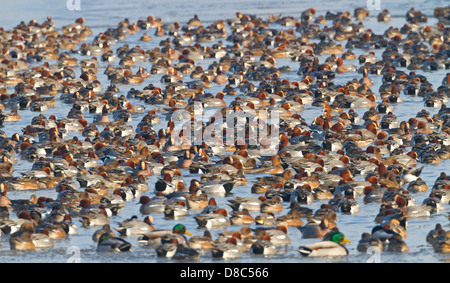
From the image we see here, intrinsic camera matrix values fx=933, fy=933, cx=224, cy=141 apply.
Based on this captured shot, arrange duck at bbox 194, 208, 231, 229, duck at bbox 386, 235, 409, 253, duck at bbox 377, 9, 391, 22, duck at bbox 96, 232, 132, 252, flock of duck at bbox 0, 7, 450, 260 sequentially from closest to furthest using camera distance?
duck at bbox 386, 235, 409, 253 → duck at bbox 96, 232, 132, 252 → flock of duck at bbox 0, 7, 450, 260 → duck at bbox 194, 208, 231, 229 → duck at bbox 377, 9, 391, 22

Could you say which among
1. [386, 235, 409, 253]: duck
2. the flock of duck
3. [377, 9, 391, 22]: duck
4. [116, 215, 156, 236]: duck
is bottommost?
[386, 235, 409, 253]: duck

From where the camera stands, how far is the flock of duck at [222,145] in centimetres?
2616

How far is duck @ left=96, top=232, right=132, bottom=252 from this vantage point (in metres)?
24.7

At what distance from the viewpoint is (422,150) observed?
3459 cm

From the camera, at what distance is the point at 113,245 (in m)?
24.7

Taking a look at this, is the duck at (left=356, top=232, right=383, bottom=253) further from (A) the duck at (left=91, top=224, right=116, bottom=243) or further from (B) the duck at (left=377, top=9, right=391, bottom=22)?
(B) the duck at (left=377, top=9, right=391, bottom=22)

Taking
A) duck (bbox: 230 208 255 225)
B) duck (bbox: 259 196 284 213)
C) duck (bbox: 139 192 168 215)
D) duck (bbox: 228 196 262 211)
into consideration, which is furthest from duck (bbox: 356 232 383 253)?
duck (bbox: 139 192 168 215)

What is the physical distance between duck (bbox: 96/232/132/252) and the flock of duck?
38mm

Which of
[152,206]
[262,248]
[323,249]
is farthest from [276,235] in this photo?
[152,206]

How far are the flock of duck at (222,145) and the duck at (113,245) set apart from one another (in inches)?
1.5

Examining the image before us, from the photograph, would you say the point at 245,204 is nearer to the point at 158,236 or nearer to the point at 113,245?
the point at 158,236

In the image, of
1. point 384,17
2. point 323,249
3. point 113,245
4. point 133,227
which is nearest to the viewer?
point 323,249

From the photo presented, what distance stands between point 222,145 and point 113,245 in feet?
39.5

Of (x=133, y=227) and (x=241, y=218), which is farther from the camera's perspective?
(x=241, y=218)
